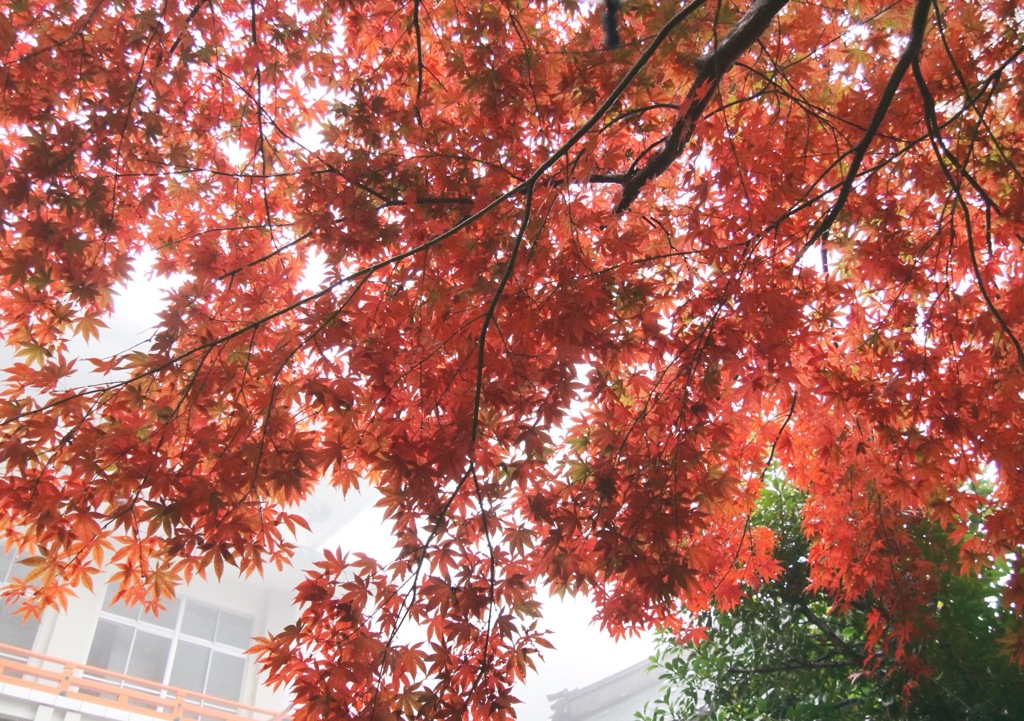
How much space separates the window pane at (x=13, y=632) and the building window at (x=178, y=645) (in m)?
0.52

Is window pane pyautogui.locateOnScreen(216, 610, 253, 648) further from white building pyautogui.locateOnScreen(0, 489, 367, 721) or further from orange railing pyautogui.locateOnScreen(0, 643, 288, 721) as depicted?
orange railing pyautogui.locateOnScreen(0, 643, 288, 721)

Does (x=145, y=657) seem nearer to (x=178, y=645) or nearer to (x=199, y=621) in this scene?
(x=178, y=645)

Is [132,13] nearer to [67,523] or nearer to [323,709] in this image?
[67,523]

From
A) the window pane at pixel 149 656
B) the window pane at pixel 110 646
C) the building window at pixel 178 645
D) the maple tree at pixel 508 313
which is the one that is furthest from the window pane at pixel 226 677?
the maple tree at pixel 508 313

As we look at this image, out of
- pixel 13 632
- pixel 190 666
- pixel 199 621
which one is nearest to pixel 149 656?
pixel 190 666

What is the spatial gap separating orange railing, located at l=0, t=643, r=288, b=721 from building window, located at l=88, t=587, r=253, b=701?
17 cm

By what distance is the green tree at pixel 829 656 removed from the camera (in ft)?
10.1

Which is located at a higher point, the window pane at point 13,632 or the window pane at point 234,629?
the window pane at point 234,629

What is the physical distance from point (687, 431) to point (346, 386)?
1.17 meters

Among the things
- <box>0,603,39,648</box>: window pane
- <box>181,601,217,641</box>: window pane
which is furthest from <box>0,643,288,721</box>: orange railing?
<box>181,601,217,641</box>: window pane

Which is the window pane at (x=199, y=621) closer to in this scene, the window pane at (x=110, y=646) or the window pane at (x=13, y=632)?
the window pane at (x=110, y=646)

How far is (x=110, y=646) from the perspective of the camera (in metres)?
6.54

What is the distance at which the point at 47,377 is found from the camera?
2.22 metres

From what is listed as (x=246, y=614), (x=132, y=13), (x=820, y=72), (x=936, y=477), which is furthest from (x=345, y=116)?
(x=246, y=614)
